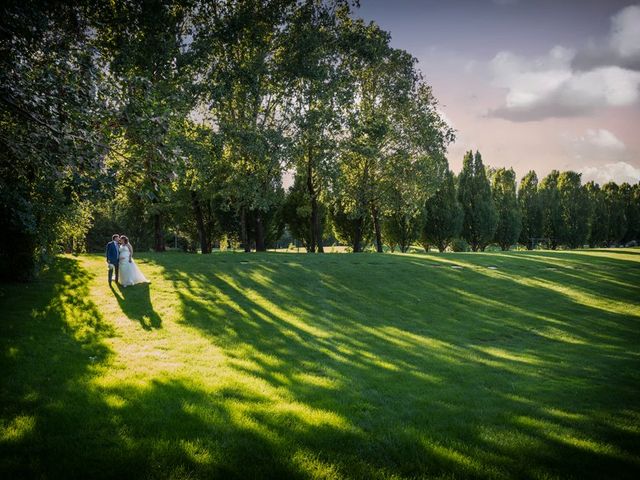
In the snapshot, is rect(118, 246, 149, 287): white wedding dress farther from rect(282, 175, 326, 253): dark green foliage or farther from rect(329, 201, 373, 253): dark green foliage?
rect(329, 201, 373, 253): dark green foliage

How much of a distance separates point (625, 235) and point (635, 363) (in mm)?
92845

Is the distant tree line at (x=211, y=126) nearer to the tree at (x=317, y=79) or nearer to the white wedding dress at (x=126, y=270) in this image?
the tree at (x=317, y=79)

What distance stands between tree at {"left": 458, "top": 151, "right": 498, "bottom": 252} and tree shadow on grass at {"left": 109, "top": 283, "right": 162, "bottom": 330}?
1752 inches

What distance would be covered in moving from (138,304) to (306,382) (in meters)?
8.81

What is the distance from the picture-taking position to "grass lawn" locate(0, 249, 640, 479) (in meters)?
5.11

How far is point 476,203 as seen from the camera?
5053cm

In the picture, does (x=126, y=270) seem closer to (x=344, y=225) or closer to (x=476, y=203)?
(x=344, y=225)

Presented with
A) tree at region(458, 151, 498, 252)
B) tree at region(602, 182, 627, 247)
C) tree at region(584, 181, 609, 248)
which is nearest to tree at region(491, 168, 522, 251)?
tree at region(458, 151, 498, 252)

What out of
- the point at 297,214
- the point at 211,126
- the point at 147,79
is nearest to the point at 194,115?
the point at 211,126

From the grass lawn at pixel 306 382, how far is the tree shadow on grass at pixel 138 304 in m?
0.10

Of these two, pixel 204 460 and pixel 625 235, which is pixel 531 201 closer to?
Result: pixel 625 235

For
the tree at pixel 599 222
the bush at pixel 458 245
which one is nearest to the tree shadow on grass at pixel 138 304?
the bush at pixel 458 245

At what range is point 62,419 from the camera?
571 cm

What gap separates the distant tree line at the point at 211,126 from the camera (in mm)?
8617
